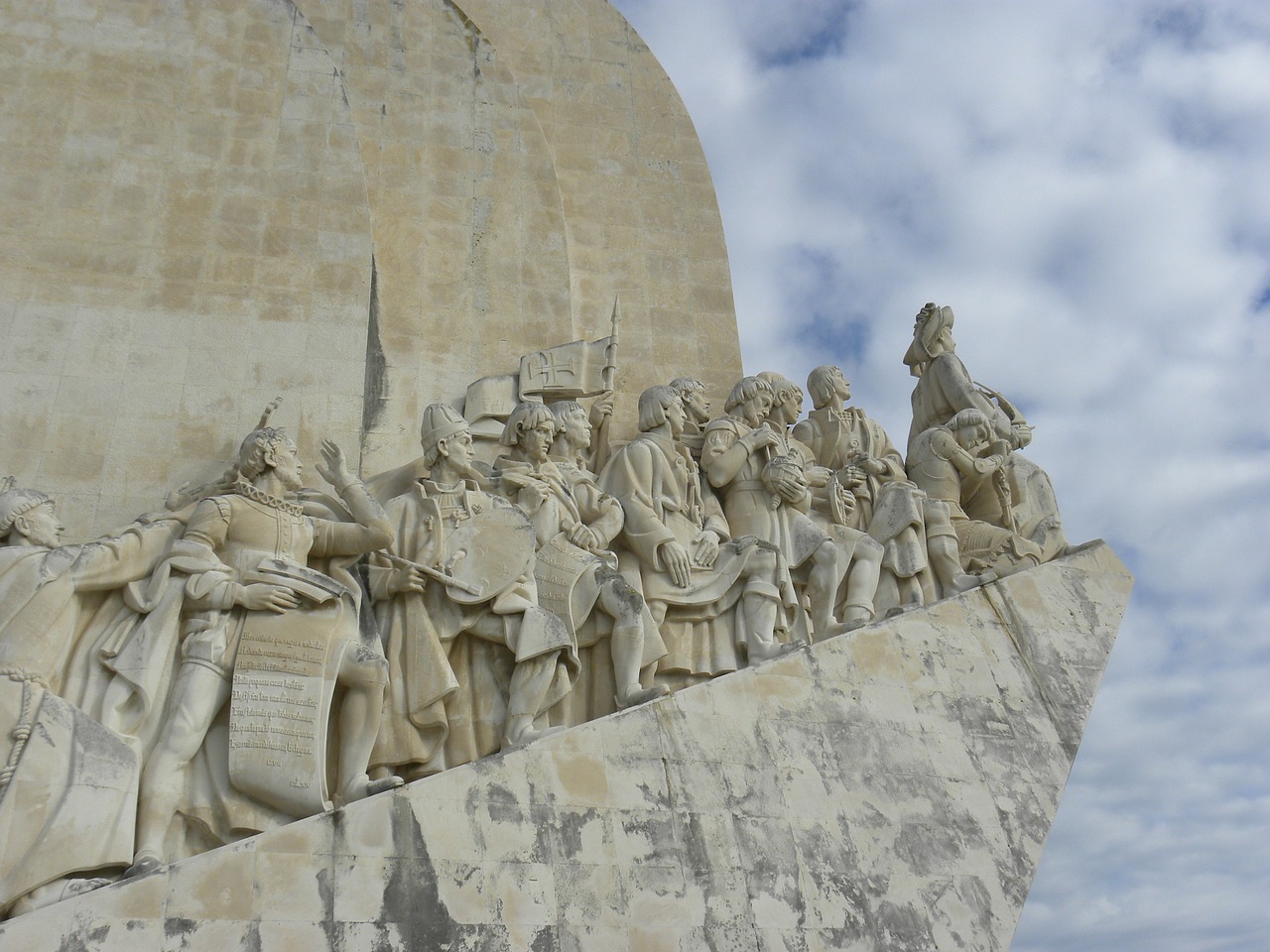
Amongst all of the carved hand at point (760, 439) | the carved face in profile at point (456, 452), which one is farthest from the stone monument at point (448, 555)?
the carved hand at point (760, 439)

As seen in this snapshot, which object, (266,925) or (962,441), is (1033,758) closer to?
(962,441)

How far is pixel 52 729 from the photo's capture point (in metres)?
6.07

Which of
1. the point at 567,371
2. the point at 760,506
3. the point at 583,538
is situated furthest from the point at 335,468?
the point at 760,506

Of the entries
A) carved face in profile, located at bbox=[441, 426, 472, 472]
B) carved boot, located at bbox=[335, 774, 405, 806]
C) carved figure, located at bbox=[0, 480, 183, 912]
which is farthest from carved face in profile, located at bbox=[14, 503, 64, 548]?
carved face in profile, located at bbox=[441, 426, 472, 472]

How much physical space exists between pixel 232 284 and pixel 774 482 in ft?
11.4

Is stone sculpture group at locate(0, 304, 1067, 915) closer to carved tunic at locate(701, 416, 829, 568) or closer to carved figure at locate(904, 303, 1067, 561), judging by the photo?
carved tunic at locate(701, 416, 829, 568)

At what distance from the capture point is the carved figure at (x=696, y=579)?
Result: 25.8 ft

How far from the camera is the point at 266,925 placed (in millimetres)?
5605

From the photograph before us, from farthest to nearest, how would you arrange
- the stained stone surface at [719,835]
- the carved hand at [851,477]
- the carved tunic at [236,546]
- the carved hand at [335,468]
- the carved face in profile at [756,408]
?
the carved hand at [851,477]
the carved face in profile at [756,408]
the carved hand at [335,468]
the carved tunic at [236,546]
the stained stone surface at [719,835]

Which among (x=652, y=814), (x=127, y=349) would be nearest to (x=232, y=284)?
(x=127, y=349)

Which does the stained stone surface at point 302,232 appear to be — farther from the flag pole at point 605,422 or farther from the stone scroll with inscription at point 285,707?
the stone scroll with inscription at point 285,707

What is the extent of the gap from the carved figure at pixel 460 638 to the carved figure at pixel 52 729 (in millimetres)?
1189

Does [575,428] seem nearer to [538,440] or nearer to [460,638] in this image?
[538,440]

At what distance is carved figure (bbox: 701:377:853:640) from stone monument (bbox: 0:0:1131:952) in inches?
1.5
